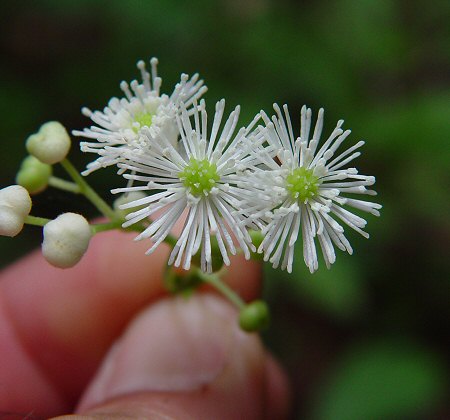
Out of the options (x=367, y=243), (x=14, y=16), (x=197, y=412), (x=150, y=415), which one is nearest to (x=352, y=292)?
(x=367, y=243)

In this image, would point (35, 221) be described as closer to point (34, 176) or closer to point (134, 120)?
point (34, 176)

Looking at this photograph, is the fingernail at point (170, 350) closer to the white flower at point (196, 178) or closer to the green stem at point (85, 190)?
the green stem at point (85, 190)

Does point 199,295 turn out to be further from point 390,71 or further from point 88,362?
point 390,71

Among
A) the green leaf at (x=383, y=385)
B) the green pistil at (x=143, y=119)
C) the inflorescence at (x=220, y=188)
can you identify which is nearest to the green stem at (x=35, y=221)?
the inflorescence at (x=220, y=188)

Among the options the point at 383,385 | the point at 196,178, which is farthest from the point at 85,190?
the point at 383,385

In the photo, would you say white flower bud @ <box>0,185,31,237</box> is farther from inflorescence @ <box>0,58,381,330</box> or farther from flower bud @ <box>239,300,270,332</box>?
flower bud @ <box>239,300,270,332</box>
